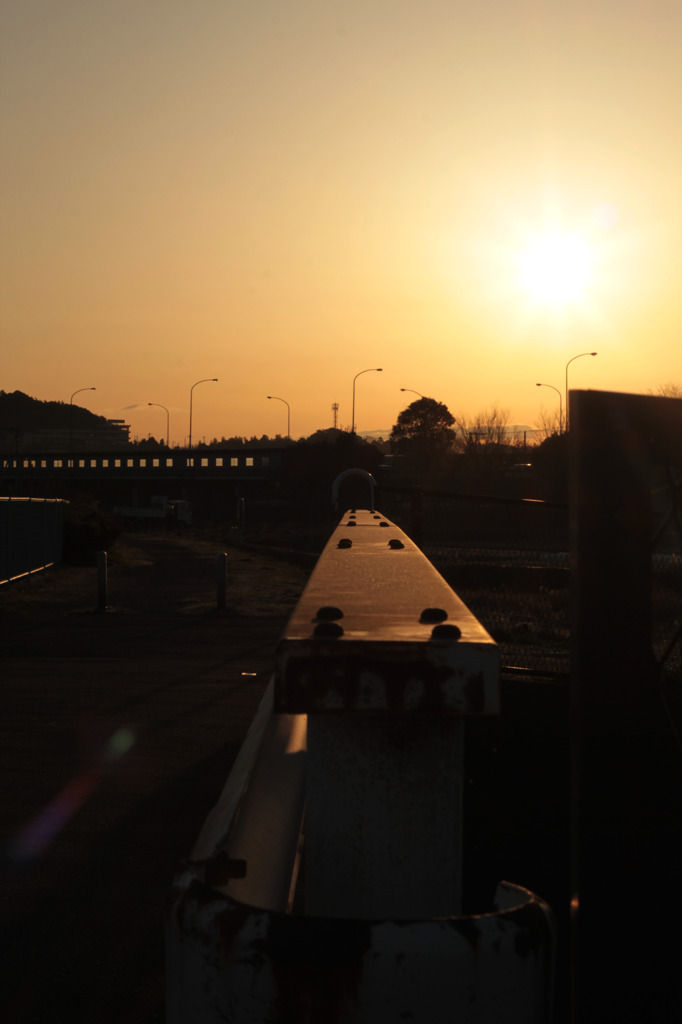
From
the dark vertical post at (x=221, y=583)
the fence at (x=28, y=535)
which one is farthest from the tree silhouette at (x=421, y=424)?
the dark vertical post at (x=221, y=583)

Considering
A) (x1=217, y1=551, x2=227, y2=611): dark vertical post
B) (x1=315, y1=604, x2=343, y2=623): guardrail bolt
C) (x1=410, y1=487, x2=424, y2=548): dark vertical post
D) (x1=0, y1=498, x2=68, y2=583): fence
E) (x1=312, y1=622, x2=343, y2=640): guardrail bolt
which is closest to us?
(x1=312, y1=622, x2=343, y2=640): guardrail bolt

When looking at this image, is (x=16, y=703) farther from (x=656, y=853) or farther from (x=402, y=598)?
(x=656, y=853)

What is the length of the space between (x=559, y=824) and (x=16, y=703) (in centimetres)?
627

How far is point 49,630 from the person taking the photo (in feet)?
50.6

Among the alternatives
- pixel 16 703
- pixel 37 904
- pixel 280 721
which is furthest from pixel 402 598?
pixel 16 703

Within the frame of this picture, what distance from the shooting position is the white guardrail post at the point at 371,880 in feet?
4.16

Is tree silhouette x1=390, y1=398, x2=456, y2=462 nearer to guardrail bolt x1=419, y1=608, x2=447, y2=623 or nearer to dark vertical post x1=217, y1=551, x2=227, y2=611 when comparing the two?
dark vertical post x1=217, y1=551, x2=227, y2=611

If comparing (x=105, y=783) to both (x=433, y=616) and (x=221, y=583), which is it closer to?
(x=433, y=616)

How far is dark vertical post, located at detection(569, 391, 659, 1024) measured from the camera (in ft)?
4.47

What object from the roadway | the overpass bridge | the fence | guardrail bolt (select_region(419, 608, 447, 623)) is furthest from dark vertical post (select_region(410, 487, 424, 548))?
the overpass bridge

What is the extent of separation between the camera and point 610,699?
1377mm

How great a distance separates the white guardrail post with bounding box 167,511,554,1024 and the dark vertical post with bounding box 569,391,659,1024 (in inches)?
4.0

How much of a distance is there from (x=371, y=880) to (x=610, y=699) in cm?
50

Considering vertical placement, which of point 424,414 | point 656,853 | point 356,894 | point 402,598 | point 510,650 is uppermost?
point 424,414
